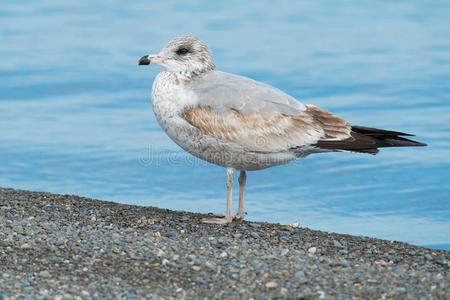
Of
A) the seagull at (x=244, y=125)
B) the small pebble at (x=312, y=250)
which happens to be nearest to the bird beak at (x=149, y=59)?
the seagull at (x=244, y=125)

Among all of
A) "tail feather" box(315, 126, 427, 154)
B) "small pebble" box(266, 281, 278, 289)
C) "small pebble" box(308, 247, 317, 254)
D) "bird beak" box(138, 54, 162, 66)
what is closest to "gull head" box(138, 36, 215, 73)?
"bird beak" box(138, 54, 162, 66)

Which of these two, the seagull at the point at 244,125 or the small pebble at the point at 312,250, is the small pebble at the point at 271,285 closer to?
the small pebble at the point at 312,250

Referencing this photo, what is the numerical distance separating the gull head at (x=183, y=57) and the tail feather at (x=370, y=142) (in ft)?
5.45

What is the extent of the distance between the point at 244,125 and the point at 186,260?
1.97 meters

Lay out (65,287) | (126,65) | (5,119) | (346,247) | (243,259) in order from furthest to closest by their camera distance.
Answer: (126,65), (5,119), (346,247), (243,259), (65,287)

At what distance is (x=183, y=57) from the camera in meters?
Result: 8.61

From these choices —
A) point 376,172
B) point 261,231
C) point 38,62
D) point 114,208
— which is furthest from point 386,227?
point 38,62

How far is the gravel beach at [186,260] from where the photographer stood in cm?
597

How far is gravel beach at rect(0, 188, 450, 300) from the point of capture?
235 inches

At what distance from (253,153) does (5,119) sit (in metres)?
7.79

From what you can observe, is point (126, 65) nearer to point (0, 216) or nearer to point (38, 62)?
point (38, 62)

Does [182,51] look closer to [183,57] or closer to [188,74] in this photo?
[183,57]

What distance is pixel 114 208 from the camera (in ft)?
28.6

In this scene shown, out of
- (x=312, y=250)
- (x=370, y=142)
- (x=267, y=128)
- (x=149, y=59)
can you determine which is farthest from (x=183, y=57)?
(x=312, y=250)
